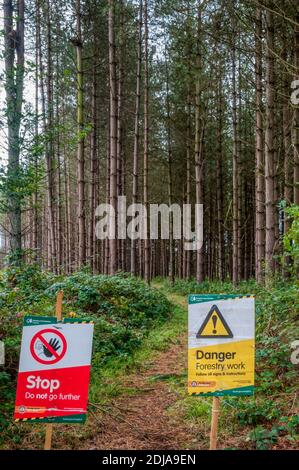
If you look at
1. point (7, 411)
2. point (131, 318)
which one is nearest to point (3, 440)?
point (7, 411)

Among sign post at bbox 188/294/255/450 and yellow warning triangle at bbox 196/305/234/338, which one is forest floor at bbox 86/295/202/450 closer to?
sign post at bbox 188/294/255/450

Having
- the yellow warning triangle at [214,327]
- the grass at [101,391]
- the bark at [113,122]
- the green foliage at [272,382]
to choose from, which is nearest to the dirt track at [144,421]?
the grass at [101,391]

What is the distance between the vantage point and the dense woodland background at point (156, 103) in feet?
27.1

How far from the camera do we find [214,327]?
135 inches

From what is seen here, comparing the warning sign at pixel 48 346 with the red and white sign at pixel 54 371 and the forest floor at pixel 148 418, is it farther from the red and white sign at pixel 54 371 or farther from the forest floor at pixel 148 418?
the forest floor at pixel 148 418

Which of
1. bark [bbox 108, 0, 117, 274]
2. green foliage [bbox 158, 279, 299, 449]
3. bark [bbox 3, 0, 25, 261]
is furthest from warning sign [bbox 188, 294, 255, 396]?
bark [bbox 108, 0, 117, 274]

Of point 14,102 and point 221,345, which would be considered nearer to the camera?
point 221,345

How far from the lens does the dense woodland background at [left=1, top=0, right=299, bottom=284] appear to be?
27.1ft

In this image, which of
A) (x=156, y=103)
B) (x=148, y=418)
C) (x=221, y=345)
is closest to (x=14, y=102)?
(x=148, y=418)

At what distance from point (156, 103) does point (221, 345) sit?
685 inches

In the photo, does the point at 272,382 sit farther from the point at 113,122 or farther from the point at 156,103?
the point at 156,103

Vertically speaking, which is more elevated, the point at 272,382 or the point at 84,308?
the point at 84,308
